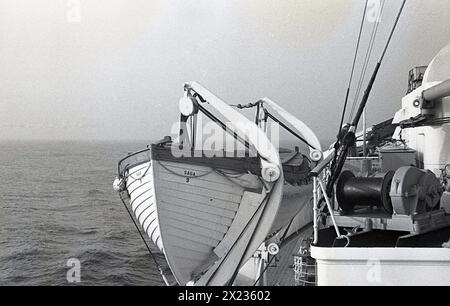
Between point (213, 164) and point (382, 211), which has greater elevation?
point (213, 164)

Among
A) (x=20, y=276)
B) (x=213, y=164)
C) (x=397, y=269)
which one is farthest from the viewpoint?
(x=20, y=276)

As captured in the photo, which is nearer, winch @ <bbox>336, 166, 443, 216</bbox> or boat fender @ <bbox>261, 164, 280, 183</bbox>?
winch @ <bbox>336, 166, 443, 216</bbox>

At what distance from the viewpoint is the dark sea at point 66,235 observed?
15.8 meters

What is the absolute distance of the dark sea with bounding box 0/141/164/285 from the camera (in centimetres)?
1580

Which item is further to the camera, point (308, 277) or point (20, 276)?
point (20, 276)

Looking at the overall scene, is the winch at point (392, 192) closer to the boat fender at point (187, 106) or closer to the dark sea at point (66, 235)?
the boat fender at point (187, 106)

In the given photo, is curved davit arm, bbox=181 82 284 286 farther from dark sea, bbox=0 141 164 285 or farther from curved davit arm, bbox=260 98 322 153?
dark sea, bbox=0 141 164 285

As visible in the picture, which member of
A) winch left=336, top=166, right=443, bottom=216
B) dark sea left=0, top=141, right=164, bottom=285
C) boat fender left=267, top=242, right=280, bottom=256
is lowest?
dark sea left=0, top=141, right=164, bottom=285

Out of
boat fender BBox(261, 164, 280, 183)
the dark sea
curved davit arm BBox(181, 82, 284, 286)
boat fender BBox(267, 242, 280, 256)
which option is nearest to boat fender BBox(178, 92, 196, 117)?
curved davit arm BBox(181, 82, 284, 286)

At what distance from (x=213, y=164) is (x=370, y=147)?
1136 centimetres

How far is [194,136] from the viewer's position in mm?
7551
